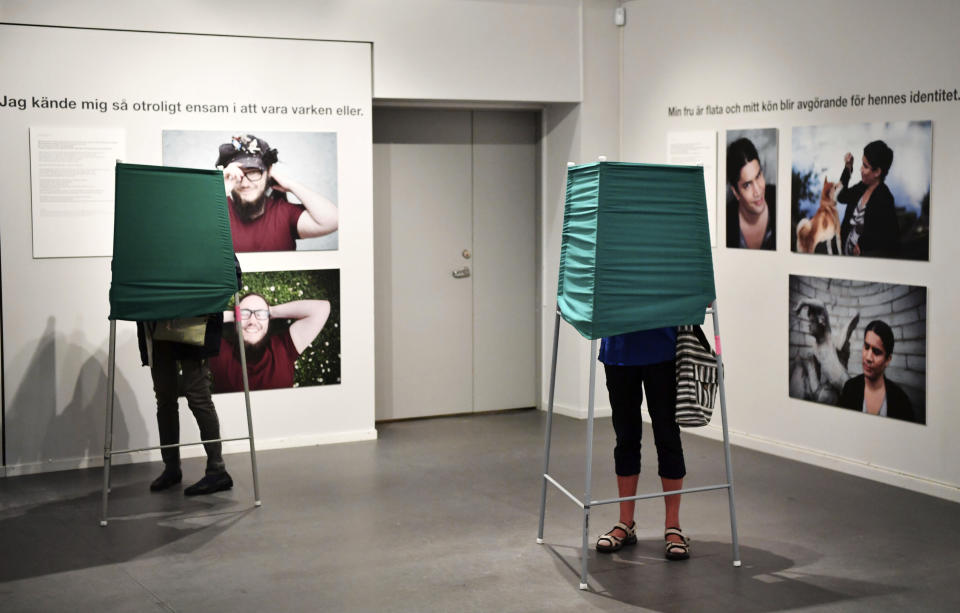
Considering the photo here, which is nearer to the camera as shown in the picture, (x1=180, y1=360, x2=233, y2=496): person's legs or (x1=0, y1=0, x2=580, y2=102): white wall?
(x1=180, y1=360, x2=233, y2=496): person's legs

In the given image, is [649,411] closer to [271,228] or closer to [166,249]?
[166,249]

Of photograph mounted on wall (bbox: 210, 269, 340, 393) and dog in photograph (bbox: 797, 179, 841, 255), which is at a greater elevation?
dog in photograph (bbox: 797, 179, 841, 255)

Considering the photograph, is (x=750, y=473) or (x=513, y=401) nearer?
(x=750, y=473)

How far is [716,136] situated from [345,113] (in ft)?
7.99

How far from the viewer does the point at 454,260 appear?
784cm

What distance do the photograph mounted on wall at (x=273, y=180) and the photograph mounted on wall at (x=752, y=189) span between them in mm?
2573

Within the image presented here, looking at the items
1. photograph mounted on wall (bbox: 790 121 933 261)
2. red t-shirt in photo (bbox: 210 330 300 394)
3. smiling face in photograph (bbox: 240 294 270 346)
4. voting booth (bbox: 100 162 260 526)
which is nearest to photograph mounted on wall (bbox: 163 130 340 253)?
smiling face in photograph (bbox: 240 294 270 346)

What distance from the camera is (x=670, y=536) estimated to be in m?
4.72

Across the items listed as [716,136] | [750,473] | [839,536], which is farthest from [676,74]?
[839,536]

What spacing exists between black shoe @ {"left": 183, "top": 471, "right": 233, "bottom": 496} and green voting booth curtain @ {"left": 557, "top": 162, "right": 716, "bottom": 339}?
2.39 metres

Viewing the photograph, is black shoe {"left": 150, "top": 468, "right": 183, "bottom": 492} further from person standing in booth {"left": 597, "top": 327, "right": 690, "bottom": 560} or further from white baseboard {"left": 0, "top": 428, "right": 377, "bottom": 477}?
person standing in booth {"left": 597, "top": 327, "right": 690, "bottom": 560}

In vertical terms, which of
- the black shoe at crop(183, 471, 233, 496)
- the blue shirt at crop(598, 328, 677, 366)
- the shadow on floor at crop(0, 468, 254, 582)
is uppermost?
the blue shirt at crop(598, 328, 677, 366)

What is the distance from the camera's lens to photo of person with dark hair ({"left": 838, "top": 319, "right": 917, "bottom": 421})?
5.84 m

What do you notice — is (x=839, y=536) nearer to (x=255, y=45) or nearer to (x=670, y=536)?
(x=670, y=536)
